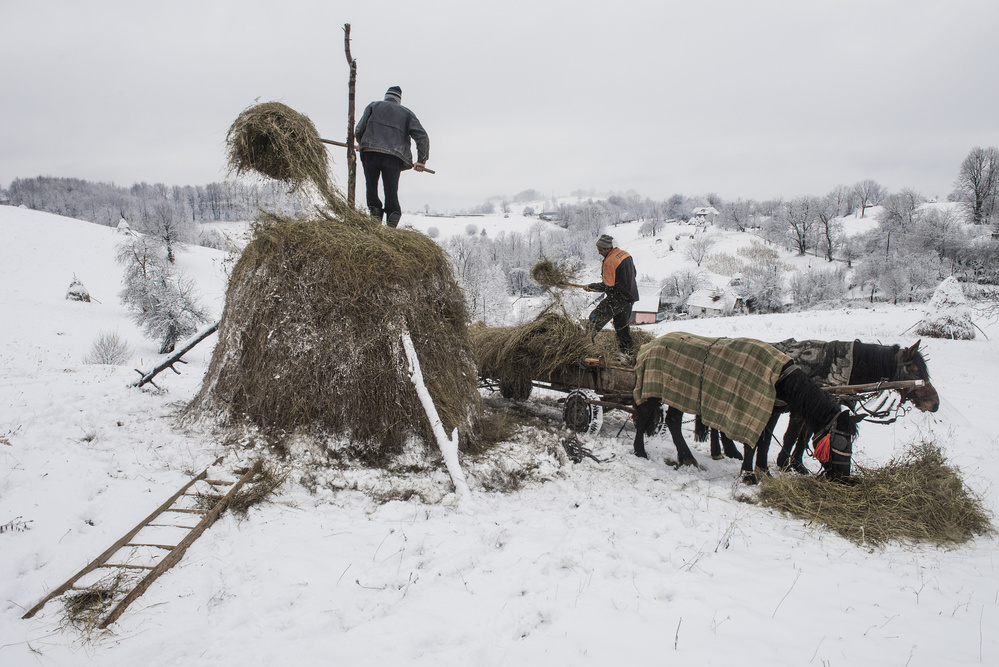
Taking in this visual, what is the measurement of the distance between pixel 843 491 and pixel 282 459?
224 inches

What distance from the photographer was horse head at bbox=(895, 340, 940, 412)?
4918 mm

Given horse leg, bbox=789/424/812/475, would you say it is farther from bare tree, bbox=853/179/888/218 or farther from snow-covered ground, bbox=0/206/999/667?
bare tree, bbox=853/179/888/218

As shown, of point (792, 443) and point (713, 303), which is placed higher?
point (792, 443)

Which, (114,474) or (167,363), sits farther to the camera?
(167,363)

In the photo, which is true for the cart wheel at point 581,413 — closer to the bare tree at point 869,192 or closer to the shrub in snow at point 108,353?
the shrub in snow at point 108,353

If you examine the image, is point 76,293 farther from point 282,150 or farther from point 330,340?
point 330,340

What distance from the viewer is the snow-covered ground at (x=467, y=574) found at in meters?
2.57

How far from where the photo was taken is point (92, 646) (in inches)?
93.7

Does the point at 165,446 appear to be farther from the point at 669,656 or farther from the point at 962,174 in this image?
the point at 962,174

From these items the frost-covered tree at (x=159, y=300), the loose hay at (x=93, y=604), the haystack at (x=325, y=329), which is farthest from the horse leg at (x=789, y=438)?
the frost-covered tree at (x=159, y=300)

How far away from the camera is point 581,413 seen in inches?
268

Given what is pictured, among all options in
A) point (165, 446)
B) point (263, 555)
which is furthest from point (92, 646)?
point (165, 446)

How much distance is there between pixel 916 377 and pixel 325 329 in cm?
669

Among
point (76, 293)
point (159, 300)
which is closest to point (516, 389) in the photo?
point (159, 300)
